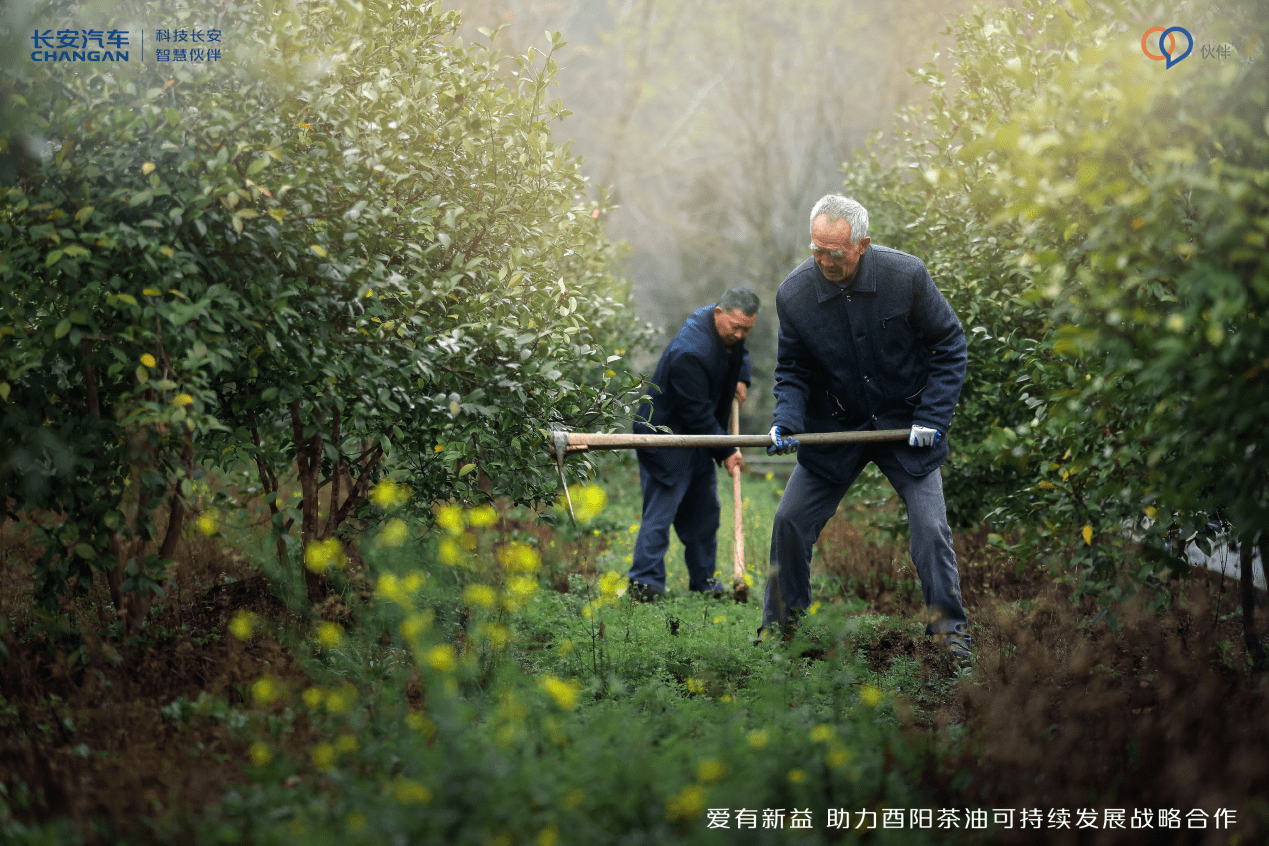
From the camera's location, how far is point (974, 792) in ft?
8.04

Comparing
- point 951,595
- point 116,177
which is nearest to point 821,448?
point 951,595

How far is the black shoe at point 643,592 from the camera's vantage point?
5.50m

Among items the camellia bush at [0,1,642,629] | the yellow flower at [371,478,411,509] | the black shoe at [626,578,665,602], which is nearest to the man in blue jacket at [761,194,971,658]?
the camellia bush at [0,1,642,629]

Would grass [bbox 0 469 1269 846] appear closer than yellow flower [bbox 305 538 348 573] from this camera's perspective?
Yes

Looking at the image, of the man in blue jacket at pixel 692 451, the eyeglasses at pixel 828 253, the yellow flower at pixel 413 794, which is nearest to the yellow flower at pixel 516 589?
the yellow flower at pixel 413 794

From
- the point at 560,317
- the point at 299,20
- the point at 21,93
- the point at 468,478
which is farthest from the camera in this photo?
the point at 560,317

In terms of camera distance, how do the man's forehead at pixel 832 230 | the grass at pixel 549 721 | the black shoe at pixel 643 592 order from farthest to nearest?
the black shoe at pixel 643 592
the man's forehead at pixel 832 230
the grass at pixel 549 721

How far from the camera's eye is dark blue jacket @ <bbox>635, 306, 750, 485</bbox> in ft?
19.1

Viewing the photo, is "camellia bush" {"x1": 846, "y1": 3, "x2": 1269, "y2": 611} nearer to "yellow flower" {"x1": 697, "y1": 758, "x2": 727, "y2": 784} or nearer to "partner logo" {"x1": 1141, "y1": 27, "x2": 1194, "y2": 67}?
"partner logo" {"x1": 1141, "y1": 27, "x2": 1194, "y2": 67}

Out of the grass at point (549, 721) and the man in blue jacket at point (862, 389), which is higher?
the man in blue jacket at point (862, 389)

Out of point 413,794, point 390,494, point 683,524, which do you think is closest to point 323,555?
point 390,494

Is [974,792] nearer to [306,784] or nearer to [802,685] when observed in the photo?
[802,685]

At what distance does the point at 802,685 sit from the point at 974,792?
3.00 feet

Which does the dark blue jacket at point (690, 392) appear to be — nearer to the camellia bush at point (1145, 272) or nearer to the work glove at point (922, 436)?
the work glove at point (922, 436)
